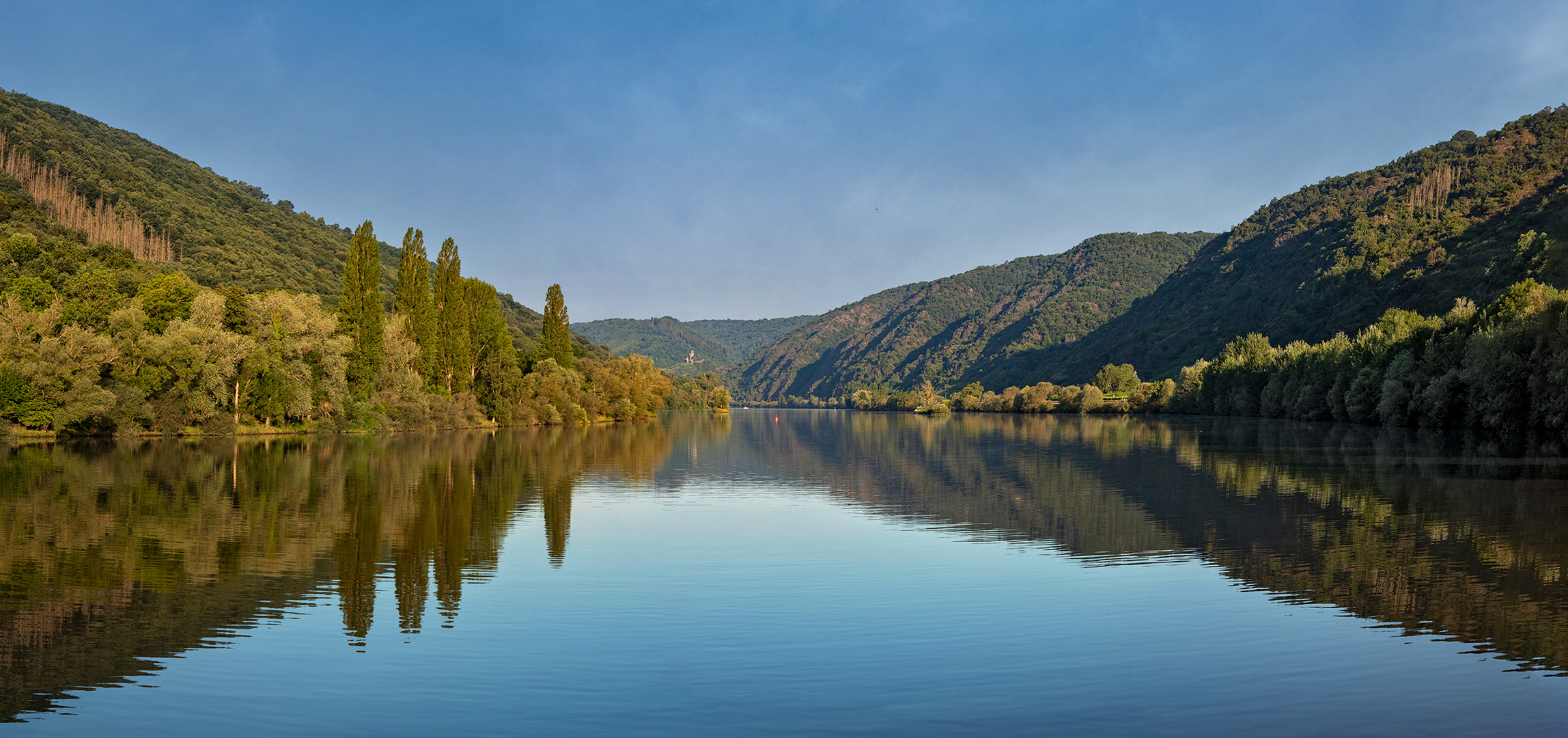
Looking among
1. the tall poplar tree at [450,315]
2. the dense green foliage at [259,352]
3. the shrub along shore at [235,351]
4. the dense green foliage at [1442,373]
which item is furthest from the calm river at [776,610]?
the tall poplar tree at [450,315]

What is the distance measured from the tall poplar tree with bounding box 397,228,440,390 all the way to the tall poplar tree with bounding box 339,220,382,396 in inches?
184

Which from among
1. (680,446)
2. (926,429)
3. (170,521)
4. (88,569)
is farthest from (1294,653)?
(926,429)

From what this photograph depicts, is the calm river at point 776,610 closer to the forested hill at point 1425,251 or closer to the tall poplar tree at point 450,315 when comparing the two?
the tall poplar tree at point 450,315

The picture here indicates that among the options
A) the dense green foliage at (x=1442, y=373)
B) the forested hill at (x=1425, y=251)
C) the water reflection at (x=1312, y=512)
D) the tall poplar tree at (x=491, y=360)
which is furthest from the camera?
the forested hill at (x=1425, y=251)

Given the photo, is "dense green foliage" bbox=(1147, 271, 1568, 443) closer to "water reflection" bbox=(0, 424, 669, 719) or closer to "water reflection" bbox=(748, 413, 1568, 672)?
"water reflection" bbox=(748, 413, 1568, 672)

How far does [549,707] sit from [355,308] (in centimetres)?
6480

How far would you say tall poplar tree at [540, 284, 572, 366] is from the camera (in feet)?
325

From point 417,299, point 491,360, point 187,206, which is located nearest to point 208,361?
point 417,299

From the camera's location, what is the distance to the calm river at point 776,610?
936 cm

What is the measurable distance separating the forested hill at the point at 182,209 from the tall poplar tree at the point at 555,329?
17934 millimetres

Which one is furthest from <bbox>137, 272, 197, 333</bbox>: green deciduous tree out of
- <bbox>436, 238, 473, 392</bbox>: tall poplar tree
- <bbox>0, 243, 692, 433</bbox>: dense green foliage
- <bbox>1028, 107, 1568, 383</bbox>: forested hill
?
<bbox>1028, 107, 1568, 383</bbox>: forested hill

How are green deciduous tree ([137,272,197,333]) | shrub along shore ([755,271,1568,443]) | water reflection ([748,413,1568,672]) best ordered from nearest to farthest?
1. water reflection ([748,413,1568,672])
2. shrub along shore ([755,271,1568,443])
3. green deciduous tree ([137,272,197,333])

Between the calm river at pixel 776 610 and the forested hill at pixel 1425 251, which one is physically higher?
the forested hill at pixel 1425 251

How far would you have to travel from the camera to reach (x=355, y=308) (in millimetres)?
67000
